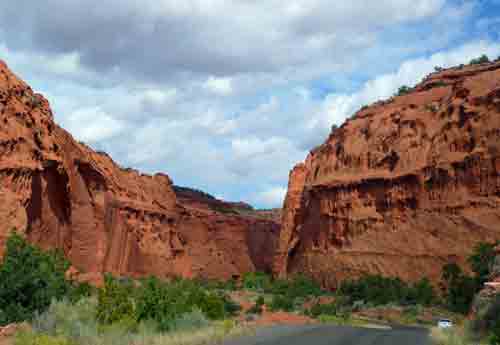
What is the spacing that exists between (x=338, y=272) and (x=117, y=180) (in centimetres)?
2076

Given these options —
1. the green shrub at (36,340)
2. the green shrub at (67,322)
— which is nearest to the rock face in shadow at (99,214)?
the green shrub at (67,322)

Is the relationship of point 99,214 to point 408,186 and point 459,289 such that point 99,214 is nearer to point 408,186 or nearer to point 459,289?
point 408,186

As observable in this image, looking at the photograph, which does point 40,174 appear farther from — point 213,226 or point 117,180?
point 213,226

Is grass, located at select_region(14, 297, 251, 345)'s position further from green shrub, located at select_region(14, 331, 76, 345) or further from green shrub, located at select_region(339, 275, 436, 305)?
green shrub, located at select_region(339, 275, 436, 305)

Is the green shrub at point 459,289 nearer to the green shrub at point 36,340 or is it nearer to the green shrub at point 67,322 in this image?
the green shrub at point 67,322

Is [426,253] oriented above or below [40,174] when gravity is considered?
below

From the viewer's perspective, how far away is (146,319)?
17.4 m

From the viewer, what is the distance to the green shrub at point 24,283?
15531mm

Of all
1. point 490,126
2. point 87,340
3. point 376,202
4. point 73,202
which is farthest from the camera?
point 376,202

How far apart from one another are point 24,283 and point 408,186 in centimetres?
3975

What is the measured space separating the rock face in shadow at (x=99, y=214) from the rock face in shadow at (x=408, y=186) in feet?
38.7

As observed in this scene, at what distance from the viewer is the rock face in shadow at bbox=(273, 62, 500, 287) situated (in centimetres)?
4562

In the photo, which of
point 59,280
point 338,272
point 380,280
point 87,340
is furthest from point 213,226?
point 87,340

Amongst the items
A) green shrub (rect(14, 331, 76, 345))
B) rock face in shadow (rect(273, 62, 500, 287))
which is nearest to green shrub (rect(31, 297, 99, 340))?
green shrub (rect(14, 331, 76, 345))
